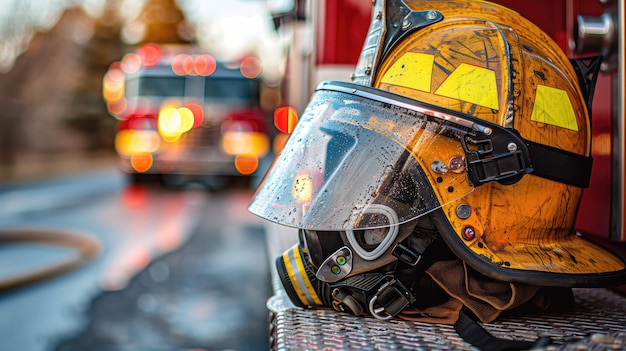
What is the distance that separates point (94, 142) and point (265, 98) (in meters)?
18.6

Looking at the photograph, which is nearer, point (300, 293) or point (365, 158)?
point (365, 158)

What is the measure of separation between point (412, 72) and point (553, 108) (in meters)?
0.39

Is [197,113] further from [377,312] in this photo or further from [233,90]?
[377,312]

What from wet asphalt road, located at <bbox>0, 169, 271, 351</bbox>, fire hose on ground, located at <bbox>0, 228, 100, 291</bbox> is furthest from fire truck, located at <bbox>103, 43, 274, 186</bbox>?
fire hose on ground, located at <bbox>0, 228, 100, 291</bbox>

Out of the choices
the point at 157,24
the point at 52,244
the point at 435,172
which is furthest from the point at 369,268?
the point at 157,24

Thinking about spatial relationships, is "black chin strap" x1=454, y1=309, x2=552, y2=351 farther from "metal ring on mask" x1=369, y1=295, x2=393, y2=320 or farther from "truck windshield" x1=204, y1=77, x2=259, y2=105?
"truck windshield" x1=204, y1=77, x2=259, y2=105

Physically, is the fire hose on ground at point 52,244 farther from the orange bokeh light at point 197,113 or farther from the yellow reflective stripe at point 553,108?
the orange bokeh light at point 197,113

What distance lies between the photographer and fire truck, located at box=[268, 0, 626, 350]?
1.46m

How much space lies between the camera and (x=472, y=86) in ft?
5.48

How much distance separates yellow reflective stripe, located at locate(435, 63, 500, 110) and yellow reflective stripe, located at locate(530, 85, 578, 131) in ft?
0.41

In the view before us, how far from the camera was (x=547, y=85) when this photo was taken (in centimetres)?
174

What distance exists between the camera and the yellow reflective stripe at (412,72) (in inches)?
66.9

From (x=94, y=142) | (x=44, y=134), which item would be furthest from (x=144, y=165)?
(x=94, y=142)

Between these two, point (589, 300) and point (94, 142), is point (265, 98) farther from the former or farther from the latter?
point (94, 142)
